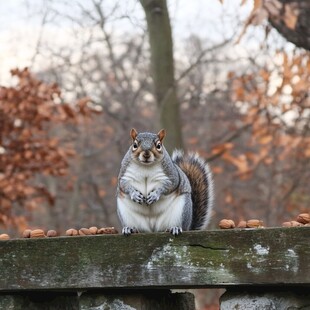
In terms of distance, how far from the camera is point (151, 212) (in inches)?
110

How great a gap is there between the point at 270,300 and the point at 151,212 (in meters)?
0.61

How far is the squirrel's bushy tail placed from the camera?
10.1 feet

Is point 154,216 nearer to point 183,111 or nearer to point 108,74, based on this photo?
point 183,111

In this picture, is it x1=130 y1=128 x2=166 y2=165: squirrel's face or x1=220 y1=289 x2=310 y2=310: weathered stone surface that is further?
x1=130 y1=128 x2=166 y2=165: squirrel's face

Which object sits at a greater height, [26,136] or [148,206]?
[26,136]

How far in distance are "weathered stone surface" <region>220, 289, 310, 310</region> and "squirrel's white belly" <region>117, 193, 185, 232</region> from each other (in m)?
0.46

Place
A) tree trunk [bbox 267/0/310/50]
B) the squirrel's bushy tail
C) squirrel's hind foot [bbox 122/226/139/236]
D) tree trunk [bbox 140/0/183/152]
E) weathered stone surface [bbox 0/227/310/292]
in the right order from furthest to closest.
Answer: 1. tree trunk [bbox 140/0/183/152]
2. tree trunk [bbox 267/0/310/50]
3. the squirrel's bushy tail
4. squirrel's hind foot [bbox 122/226/139/236]
5. weathered stone surface [bbox 0/227/310/292]

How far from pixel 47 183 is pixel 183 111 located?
306cm

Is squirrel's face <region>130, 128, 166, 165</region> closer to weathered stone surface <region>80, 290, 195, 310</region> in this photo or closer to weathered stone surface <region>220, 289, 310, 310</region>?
weathered stone surface <region>80, 290, 195, 310</region>

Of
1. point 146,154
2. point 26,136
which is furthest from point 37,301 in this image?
point 26,136

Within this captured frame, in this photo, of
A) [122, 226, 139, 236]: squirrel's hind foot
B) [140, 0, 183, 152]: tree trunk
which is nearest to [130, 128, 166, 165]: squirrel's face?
[122, 226, 139, 236]: squirrel's hind foot

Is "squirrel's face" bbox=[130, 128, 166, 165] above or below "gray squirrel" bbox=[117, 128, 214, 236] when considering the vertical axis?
above

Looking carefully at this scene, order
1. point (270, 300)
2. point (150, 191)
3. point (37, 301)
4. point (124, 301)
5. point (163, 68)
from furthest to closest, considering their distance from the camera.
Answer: point (163, 68) → point (150, 191) → point (37, 301) → point (124, 301) → point (270, 300)

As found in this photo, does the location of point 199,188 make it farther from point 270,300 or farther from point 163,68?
point 163,68
